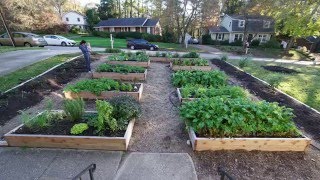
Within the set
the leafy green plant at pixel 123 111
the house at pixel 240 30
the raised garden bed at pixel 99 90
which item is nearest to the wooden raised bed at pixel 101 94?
the raised garden bed at pixel 99 90

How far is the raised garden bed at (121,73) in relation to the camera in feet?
28.6

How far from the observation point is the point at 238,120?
4.01 metres

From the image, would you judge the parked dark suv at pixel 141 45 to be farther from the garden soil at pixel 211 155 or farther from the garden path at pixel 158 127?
the garden soil at pixel 211 155

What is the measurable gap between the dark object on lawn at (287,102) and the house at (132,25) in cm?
3495

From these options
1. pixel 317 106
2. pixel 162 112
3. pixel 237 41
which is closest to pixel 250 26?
pixel 237 41

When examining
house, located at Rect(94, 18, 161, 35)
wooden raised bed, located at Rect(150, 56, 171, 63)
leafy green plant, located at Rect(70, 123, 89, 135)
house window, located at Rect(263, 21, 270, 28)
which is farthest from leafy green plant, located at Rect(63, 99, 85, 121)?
house, located at Rect(94, 18, 161, 35)

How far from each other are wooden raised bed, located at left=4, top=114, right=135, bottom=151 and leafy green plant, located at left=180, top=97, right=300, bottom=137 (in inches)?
62.4

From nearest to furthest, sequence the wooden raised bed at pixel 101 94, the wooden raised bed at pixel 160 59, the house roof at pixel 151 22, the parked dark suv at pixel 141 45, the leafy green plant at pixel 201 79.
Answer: the wooden raised bed at pixel 101 94 → the leafy green plant at pixel 201 79 → the wooden raised bed at pixel 160 59 → the parked dark suv at pixel 141 45 → the house roof at pixel 151 22

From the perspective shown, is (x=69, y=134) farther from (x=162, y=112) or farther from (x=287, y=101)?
(x=287, y=101)

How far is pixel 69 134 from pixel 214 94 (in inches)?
165

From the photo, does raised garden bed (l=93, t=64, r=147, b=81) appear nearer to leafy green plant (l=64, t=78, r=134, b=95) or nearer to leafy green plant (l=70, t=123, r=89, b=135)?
leafy green plant (l=64, t=78, r=134, b=95)

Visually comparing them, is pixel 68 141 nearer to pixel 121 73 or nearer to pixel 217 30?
pixel 121 73

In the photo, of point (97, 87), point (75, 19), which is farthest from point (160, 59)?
point (75, 19)

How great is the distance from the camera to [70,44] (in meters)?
24.4
